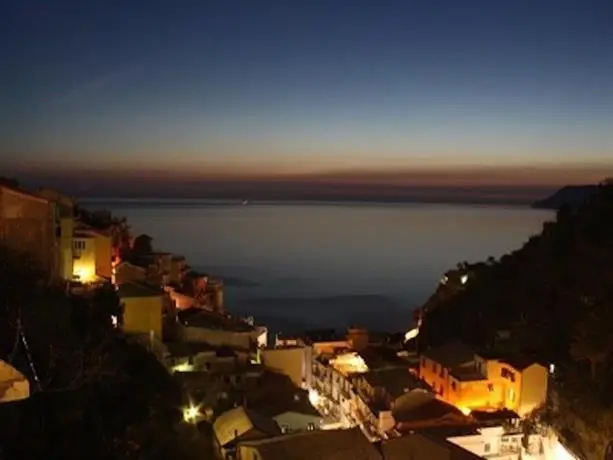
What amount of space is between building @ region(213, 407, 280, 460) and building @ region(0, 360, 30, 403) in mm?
9160

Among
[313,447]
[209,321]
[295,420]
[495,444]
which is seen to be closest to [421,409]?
[495,444]

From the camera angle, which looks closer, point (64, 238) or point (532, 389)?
point (532, 389)

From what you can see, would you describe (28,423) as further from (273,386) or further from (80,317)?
(273,386)

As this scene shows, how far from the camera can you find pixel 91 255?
1870 centimetres

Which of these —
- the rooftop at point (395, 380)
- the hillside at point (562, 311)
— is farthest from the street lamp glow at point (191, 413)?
the hillside at point (562, 311)

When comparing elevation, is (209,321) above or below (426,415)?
above

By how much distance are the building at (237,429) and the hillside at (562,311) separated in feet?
22.5

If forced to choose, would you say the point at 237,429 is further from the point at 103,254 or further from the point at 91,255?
the point at 103,254

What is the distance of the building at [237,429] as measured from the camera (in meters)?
13.9

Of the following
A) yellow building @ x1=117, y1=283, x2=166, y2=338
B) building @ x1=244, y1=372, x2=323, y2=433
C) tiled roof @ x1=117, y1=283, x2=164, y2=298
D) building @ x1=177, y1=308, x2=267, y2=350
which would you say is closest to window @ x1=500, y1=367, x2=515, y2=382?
building @ x1=244, y1=372, x2=323, y2=433

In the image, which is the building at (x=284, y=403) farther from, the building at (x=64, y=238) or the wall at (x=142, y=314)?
the building at (x=64, y=238)

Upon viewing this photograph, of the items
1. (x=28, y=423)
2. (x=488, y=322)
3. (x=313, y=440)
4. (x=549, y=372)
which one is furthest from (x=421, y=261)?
(x=28, y=423)

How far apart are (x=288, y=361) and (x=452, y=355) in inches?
197

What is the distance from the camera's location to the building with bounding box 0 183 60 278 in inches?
621
